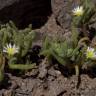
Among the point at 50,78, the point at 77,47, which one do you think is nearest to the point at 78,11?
the point at 77,47

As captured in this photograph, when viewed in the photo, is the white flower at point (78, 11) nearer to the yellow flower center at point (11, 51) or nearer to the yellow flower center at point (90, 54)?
the yellow flower center at point (90, 54)

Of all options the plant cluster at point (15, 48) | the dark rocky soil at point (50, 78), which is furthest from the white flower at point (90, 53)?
the plant cluster at point (15, 48)

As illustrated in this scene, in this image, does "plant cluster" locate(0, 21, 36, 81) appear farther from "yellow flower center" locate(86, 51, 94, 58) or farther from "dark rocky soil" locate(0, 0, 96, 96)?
"yellow flower center" locate(86, 51, 94, 58)

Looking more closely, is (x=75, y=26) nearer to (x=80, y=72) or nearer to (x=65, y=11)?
(x=65, y=11)

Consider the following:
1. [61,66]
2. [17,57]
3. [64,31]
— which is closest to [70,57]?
[61,66]

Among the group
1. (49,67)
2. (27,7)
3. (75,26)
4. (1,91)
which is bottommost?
(1,91)
